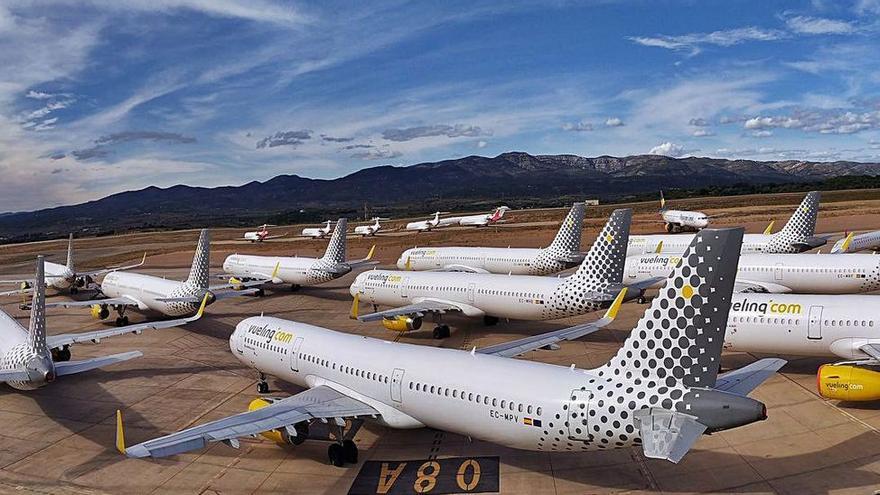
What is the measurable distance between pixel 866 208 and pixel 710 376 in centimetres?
12164

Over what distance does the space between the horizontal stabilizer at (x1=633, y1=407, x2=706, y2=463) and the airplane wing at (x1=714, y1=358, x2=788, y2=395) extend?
6.37 feet

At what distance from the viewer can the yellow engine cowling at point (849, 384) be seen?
22562 millimetres

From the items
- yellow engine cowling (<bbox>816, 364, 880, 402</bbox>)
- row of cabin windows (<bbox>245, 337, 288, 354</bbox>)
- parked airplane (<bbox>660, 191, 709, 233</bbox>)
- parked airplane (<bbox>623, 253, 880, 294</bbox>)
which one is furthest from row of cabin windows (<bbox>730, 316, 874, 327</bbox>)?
parked airplane (<bbox>660, 191, 709, 233</bbox>)

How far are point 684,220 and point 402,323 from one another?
69.5 m

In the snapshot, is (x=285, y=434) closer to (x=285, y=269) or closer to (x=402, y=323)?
(x=402, y=323)

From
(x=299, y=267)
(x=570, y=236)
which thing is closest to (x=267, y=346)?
(x=570, y=236)

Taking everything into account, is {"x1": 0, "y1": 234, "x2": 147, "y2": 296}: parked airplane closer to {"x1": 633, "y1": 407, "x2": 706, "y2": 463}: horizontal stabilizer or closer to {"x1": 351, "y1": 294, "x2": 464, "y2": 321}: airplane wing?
{"x1": 351, "y1": 294, "x2": 464, "y2": 321}: airplane wing

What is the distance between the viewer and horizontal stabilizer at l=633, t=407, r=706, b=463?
1330 cm

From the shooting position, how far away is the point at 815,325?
25859mm

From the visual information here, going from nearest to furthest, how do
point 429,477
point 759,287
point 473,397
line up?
1. point 473,397
2. point 429,477
3. point 759,287

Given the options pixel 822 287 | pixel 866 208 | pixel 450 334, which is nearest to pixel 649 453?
pixel 450 334

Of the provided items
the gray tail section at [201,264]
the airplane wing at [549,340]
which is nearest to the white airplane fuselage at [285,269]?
the gray tail section at [201,264]

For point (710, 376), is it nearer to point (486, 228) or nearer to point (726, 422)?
point (726, 422)

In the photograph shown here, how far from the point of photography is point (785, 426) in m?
22.0
